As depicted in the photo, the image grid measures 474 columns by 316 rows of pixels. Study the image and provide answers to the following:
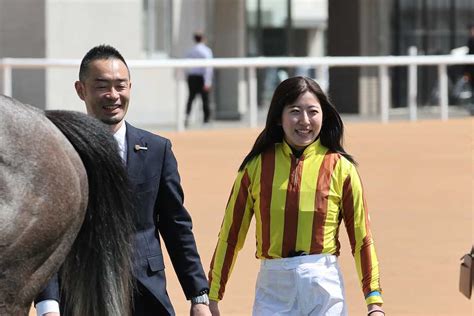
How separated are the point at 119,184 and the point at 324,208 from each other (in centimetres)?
98

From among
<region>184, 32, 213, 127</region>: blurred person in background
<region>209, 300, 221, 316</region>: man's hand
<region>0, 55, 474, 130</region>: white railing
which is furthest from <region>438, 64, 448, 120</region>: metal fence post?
<region>209, 300, 221, 316</region>: man's hand

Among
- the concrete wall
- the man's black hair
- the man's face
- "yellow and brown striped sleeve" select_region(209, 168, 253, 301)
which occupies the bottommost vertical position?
"yellow and brown striped sleeve" select_region(209, 168, 253, 301)

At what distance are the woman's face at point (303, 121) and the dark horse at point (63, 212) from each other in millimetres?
910

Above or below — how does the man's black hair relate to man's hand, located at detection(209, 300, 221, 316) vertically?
above

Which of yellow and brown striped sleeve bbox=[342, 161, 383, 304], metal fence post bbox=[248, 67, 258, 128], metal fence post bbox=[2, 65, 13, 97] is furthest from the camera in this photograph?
metal fence post bbox=[248, 67, 258, 128]

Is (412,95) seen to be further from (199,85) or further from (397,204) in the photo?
(397,204)

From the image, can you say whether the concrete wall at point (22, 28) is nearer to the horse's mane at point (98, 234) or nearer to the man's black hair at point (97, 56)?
the man's black hair at point (97, 56)

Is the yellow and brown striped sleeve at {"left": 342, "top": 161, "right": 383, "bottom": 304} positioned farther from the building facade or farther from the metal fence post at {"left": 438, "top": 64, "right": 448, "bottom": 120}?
the metal fence post at {"left": 438, "top": 64, "right": 448, "bottom": 120}

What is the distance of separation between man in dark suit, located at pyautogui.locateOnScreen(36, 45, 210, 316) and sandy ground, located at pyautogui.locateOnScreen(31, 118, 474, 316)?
2995mm

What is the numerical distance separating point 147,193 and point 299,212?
57cm

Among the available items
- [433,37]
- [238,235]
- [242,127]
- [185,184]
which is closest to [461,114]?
[242,127]

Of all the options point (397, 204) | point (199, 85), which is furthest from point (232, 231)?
point (199, 85)

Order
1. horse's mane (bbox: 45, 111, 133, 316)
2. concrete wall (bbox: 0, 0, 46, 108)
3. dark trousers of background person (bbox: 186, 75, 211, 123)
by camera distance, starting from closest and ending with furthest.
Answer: horse's mane (bbox: 45, 111, 133, 316) → dark trousers of background person (bbox: 186, 75, 211, 123) → concrete wall (bbox: 0, 0, 46, 108)

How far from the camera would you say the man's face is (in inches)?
175
